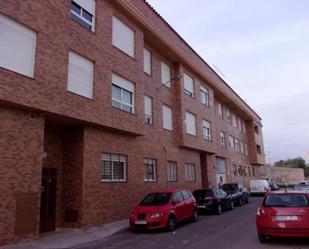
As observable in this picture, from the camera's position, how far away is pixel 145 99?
19594 millimetres

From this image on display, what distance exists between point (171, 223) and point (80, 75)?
7126 millimetres

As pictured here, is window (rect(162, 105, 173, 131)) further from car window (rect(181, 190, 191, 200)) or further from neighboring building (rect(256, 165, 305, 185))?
neighboring building (rect(256, 165, 305, 185))

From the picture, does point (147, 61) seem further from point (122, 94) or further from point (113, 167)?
point (113, 167)

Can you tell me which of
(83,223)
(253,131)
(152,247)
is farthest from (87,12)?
(253,131)

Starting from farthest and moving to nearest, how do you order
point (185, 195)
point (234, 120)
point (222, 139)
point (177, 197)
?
1. point (234, 120)
2. point (222, 139)
3. point (185, 195)
4. point (177, 197)

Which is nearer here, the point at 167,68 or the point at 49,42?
the point at 49,42

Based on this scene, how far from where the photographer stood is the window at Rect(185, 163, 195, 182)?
2381 centimetres

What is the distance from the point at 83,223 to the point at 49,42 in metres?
7.18

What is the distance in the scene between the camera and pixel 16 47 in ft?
35.8

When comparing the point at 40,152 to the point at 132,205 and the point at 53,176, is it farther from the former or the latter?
the point at 132,205

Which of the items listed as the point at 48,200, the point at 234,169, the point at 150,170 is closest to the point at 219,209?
the point at 150,170

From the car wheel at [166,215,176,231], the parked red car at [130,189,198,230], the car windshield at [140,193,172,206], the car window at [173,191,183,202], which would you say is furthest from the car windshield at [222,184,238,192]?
the car wheel at [166,215,176,231]

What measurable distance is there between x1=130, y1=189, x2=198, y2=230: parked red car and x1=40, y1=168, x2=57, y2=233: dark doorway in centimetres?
341

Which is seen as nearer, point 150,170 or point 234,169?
point 150,170
